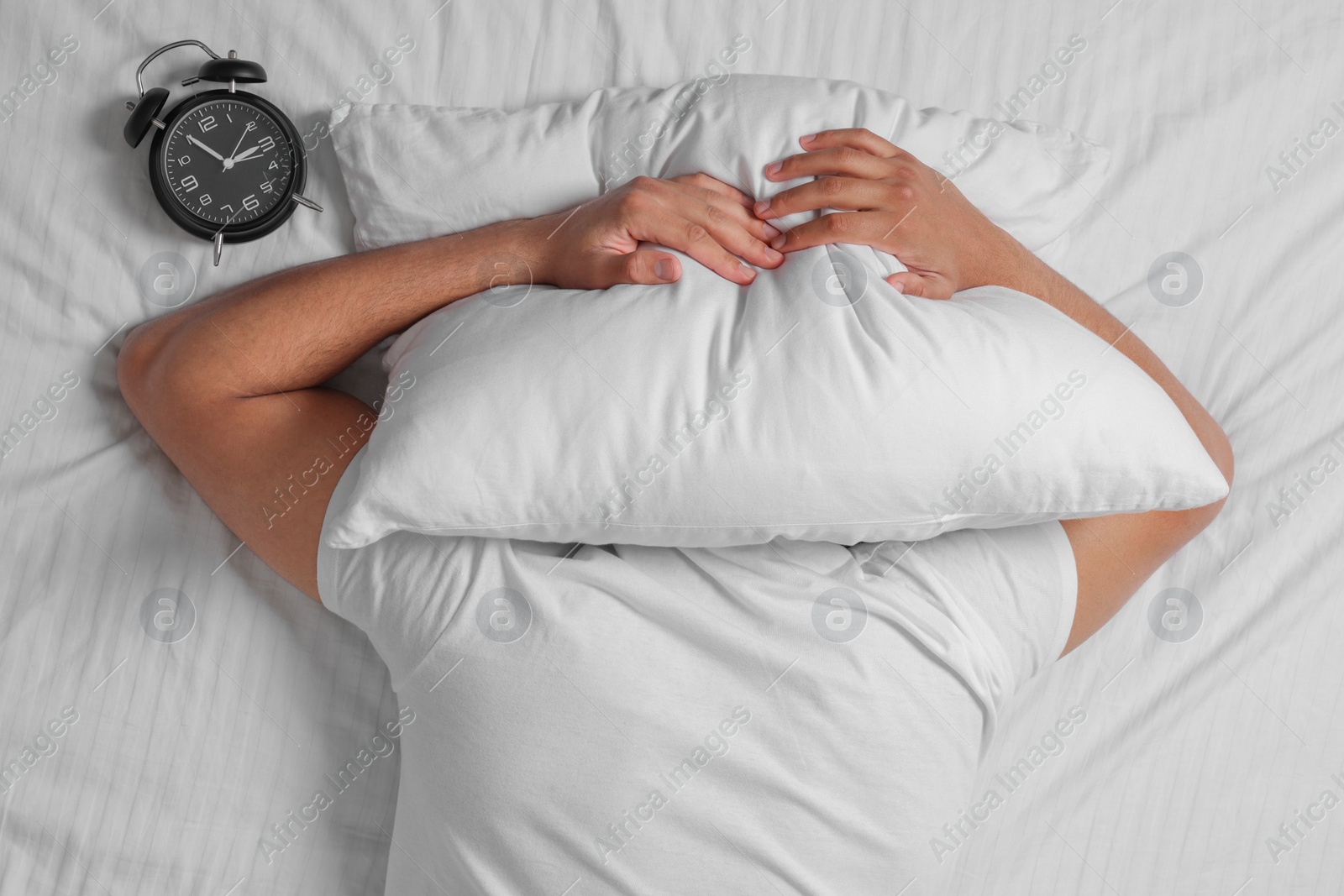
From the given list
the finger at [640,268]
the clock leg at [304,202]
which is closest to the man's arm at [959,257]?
the finger at [640,268]

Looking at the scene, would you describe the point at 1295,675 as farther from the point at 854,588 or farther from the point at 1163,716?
the point at 854,588

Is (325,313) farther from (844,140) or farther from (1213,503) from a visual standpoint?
(1213,503)

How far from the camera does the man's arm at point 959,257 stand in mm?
991

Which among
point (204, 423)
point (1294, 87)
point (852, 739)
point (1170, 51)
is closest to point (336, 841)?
point (204, 423)

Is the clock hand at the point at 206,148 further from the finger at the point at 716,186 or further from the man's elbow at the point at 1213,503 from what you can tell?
the man's elbow at the point at 1213,503

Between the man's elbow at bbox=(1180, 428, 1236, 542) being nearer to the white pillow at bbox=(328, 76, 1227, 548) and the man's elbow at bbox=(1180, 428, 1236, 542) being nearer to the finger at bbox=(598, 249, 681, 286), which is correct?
the white pillow at bbox=(328, 76, 1227, 548)

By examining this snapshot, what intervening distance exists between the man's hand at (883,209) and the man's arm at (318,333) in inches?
2.0

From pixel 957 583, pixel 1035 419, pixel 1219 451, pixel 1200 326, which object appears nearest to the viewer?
pixel 1035 419

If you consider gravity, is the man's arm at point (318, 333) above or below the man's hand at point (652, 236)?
below

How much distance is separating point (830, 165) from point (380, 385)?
0.59m

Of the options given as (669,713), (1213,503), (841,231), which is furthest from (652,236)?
(1213,503)

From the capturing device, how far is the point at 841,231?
974mm

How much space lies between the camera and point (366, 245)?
116cm

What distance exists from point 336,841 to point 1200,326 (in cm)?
128
